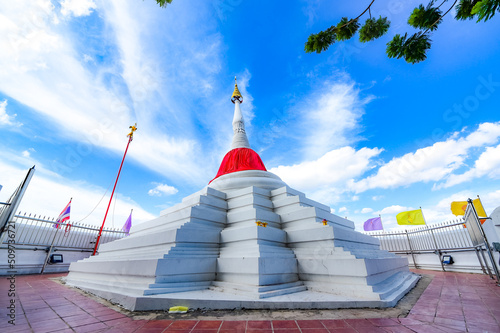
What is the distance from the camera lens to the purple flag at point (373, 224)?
14.6 meters

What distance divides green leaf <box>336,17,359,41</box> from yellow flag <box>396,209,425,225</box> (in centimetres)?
1323

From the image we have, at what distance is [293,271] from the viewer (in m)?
5.92

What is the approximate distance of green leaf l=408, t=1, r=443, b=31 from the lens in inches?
160

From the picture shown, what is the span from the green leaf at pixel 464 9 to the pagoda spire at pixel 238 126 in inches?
418

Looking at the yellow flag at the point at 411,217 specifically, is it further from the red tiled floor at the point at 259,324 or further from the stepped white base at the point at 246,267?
the red tiled floor at the point at 259,324

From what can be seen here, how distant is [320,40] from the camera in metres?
4.64

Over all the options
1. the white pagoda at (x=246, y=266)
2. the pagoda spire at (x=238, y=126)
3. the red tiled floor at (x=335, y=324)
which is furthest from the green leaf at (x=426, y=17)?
the pagoda spire at (x=238, y=126)

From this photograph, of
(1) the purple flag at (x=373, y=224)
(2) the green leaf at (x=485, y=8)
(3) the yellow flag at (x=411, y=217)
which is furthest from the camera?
(1) the purple flag at (x=373, y=224)

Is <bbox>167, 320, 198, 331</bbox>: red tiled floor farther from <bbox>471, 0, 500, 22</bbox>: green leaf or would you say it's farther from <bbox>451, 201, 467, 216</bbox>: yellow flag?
<bbox>451, 201, 467, 216</bbox>: yellow flag

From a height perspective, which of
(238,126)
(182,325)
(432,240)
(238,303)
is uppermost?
(238,126)

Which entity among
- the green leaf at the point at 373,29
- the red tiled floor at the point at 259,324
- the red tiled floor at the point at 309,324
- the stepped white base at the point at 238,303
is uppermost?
the green leaf at the point at 373,29

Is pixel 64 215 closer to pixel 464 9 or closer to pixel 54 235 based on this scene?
pixel 54 235

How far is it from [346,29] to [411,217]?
1352 cm

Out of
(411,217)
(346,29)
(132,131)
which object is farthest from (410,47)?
(132,131)
